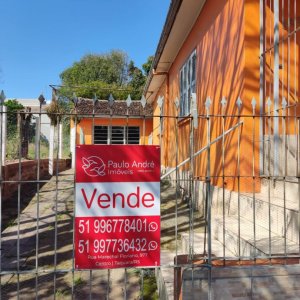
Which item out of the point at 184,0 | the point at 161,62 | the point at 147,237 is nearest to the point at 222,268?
the point at 147,237

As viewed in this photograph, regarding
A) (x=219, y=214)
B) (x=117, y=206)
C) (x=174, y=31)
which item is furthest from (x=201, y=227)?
(x=174, y=31)

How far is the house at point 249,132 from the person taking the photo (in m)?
3.10

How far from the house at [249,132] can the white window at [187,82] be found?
1.22 m

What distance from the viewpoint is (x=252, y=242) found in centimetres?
329

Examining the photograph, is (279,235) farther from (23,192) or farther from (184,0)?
(23,192)

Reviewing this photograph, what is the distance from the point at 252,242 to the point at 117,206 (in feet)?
4.71

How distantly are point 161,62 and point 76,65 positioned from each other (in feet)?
101

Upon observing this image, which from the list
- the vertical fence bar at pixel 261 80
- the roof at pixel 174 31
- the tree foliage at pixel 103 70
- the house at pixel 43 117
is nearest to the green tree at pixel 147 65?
the tree foliage at pixel 103 70

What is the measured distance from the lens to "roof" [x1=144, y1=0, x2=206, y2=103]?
7046mm

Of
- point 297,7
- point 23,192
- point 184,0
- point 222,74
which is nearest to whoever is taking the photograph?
point 297,7

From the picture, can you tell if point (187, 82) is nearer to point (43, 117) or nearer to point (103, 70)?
point (43, 117)

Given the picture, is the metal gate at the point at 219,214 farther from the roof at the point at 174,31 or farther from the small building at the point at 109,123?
the roof at the point at 174,31

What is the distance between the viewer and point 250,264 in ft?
9.54

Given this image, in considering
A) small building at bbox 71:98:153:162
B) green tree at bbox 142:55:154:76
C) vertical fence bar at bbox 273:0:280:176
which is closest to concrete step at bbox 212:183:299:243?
vertical fence bar at bbox 273:0:280:176
